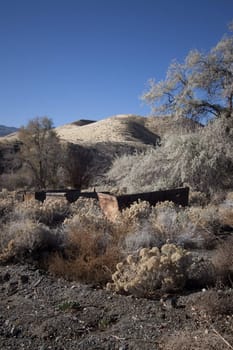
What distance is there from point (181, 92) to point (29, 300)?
1619cm

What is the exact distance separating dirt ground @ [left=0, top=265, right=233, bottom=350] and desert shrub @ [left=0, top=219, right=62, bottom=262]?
1.69 meters

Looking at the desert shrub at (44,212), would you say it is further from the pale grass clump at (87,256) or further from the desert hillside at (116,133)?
the desert hillside at (116,133)

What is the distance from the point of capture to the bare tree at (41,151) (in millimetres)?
37938

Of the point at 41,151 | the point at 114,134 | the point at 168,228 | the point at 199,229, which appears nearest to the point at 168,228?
the point at 168,228

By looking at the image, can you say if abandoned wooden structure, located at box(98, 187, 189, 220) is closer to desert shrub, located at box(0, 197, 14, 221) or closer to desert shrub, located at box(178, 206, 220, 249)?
desert shrub, located at box(178, 206, 220, 249)

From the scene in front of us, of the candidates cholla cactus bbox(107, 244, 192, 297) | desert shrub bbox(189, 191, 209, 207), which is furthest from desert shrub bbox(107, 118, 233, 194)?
cholla cactus bbox(107, 244, 192, 297)

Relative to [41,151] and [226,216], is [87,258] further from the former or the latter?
[41,151]

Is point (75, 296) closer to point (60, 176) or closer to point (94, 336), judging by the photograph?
point (94, 336)

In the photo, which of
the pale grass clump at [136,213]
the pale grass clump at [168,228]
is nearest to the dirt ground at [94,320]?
the pale grass clump at [168,228]

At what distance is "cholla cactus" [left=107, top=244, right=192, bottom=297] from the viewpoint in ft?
20.5

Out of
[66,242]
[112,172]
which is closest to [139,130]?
[112,172]

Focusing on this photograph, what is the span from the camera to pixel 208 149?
18.0m

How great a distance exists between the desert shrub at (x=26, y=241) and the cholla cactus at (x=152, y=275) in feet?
8.80

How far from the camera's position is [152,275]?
251 inches
